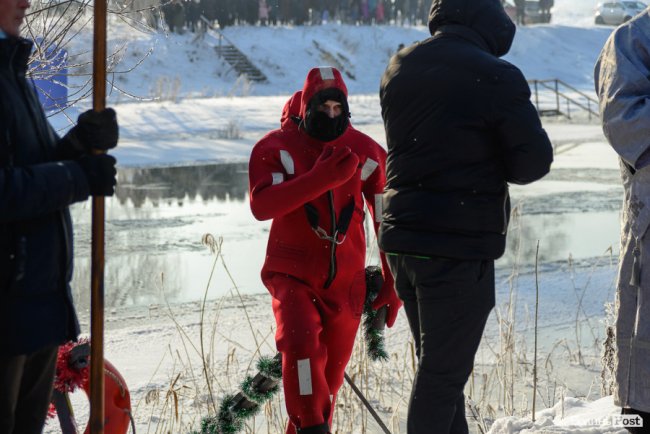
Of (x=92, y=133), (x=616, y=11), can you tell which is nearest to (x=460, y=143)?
(x=92, y=133)

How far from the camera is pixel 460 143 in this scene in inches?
113

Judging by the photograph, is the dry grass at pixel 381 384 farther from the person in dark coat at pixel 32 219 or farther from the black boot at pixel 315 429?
the person in dark coat at pixel 32 219

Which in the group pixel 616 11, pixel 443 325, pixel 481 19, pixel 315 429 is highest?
pixel 481 19

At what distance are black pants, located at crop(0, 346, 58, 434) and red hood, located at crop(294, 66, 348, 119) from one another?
142cm

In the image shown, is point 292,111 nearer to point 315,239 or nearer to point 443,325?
point 315,239

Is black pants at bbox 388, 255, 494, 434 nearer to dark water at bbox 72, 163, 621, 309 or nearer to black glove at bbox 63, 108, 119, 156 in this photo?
black glove at bbox 63, 108, 119, 156

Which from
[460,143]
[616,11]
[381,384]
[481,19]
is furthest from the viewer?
[616,11]

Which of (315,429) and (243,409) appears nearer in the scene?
(315,429)

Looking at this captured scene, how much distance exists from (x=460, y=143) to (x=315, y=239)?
76cm

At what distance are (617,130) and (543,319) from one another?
379cm

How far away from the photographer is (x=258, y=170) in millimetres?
3477

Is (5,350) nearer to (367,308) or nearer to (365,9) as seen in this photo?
(367,308)

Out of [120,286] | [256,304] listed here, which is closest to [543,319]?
[256,304]

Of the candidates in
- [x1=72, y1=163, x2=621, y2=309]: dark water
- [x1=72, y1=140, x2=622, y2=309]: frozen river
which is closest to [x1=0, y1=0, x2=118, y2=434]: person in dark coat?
[x1=72, y1=140, x2=622, y2=309]: frozen river
